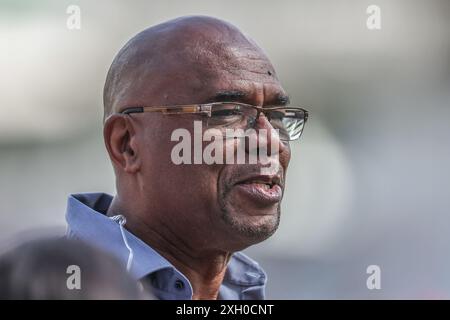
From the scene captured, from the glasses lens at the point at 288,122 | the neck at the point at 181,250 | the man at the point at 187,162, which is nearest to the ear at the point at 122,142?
the man at the point at 187,162

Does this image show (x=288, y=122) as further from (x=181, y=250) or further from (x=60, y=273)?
(x=60, y=273)

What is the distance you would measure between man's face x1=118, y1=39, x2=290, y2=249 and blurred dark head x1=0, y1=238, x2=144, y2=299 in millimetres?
428

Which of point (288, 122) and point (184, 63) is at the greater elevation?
point (184, 63)

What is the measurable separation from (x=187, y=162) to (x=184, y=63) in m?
0.25

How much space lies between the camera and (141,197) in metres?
2.15

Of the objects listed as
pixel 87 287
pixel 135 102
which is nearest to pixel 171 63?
pixel 135 102

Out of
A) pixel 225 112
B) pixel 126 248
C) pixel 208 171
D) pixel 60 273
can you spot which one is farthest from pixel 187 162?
pixel 60 273

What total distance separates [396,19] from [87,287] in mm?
2676

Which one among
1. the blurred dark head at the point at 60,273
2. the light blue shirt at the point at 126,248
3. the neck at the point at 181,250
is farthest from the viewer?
the neck at the point at 181,250

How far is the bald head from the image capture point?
6.84ft

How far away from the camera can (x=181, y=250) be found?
2148mm

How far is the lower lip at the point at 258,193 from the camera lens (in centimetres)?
206

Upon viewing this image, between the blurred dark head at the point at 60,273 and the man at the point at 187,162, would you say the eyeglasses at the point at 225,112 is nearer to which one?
the man at the point at 187,162

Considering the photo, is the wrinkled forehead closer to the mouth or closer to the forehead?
the forehead
